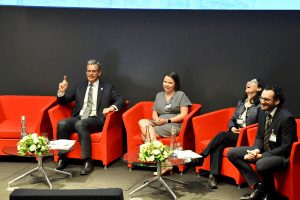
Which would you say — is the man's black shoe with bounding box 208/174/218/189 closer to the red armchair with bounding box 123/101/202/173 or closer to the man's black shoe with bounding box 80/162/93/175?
the red armchair with bounding box 123/101/202/173

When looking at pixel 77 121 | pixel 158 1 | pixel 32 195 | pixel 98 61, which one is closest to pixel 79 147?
pixel 77 121

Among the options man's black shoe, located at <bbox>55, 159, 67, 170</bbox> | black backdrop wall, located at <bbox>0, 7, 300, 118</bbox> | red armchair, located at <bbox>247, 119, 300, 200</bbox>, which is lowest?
man's black shoe, located at <bbox>55, 159, 67, 170</bbox>

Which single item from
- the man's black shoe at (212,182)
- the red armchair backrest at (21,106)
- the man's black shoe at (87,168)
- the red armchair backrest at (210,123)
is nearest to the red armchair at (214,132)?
the red armchair backrest at (210,123)

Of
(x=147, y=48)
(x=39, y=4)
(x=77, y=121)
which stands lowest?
(x=77, y=121)

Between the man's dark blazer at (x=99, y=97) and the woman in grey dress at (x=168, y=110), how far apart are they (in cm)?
51

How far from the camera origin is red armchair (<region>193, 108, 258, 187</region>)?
14.7 ft

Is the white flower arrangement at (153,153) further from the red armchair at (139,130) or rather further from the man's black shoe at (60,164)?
the man's black shoe at (60,164)

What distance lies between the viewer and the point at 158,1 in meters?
5.69

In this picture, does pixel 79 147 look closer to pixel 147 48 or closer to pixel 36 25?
pixel 147 48

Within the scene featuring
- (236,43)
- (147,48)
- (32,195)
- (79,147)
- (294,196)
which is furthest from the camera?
(147,48)

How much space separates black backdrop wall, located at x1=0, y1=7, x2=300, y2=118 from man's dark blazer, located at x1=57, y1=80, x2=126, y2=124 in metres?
0.51

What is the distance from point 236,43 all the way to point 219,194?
2.29 meters

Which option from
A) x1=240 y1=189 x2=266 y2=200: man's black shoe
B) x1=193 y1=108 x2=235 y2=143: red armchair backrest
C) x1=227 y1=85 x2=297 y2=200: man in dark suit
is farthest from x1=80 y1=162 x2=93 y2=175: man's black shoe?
x1=240 y1=189 x2=266 y2=200: man's black shoe

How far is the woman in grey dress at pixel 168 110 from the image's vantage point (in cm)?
510
